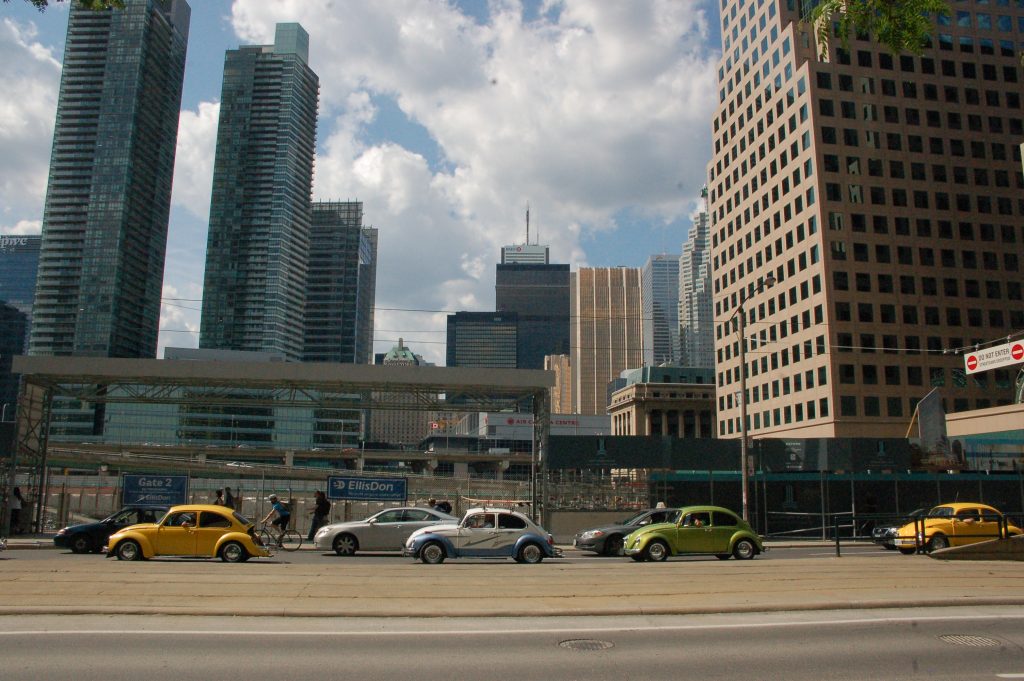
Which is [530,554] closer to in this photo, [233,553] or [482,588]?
[482,588]

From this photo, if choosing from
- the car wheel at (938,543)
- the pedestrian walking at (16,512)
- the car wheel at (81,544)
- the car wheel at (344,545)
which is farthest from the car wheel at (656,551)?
the pedestrian walking at (16,512)

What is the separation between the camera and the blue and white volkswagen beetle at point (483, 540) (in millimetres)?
19953

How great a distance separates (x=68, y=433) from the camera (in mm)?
189375

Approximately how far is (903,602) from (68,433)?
21158cm

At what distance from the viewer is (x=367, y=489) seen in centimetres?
3039

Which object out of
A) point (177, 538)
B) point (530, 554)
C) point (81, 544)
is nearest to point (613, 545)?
point (530, 554)

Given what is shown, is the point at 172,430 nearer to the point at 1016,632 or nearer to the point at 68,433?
the point at 68,433

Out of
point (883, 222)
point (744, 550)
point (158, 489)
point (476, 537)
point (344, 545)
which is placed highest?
point (883, 222)

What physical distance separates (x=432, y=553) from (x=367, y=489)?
440 inches

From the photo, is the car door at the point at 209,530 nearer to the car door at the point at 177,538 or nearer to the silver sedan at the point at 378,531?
the car door at the point at 177,538

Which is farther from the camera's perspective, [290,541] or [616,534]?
[290,541]

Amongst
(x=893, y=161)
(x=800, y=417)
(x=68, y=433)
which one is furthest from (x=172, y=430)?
(x=893, y=161)

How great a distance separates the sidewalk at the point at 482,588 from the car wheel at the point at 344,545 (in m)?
5.15

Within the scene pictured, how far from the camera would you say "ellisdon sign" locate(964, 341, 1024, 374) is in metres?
35.4
